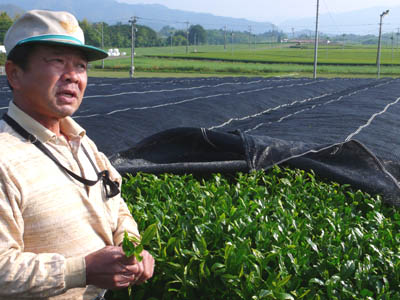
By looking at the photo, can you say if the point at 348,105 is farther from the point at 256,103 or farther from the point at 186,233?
the point at 186,233

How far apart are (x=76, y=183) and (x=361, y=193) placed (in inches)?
87.7

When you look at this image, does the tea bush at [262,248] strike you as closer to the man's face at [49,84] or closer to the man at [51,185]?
the man at [51,185]

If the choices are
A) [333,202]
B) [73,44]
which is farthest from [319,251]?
[73,44]

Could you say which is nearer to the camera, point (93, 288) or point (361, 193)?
point (93, 288)

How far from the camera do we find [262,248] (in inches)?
90.1

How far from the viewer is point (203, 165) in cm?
381

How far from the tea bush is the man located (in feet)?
1.25

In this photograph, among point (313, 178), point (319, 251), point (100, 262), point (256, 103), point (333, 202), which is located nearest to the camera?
point (100, 262)

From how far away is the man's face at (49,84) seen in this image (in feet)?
5.78

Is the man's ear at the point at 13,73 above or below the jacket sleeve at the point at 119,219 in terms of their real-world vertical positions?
above

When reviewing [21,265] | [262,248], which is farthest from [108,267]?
[262,248]

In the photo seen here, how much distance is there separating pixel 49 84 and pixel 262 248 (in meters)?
1.17

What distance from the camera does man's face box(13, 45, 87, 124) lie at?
1763 millimetres

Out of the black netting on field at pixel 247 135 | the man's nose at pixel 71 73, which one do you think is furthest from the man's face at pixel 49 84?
the black netting on field at pixel 247 135
